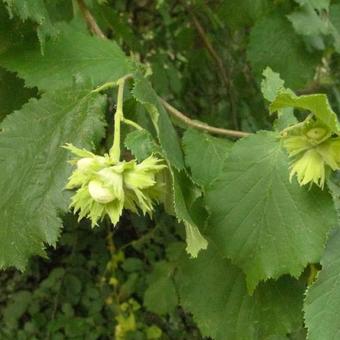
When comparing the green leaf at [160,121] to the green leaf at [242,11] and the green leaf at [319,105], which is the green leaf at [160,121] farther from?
the green leaf at [242,11]

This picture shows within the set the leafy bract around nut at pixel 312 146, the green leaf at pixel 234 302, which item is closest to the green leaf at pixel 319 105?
the leafy bract around nut at pixel 312 146

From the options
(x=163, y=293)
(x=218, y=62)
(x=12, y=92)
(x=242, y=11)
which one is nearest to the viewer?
(x=12, y=92)

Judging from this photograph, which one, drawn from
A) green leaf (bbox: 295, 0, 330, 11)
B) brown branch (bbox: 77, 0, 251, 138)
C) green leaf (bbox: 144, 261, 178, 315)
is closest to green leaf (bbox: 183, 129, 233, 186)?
brown branch (bbox: 77, 0, 251, 138)

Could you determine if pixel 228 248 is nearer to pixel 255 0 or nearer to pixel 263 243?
pixel 263 243

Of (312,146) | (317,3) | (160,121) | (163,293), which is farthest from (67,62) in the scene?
(163,293)

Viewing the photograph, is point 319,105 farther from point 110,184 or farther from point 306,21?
point 306,21

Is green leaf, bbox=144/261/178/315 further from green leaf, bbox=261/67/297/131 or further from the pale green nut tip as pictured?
the pale green nut tip
